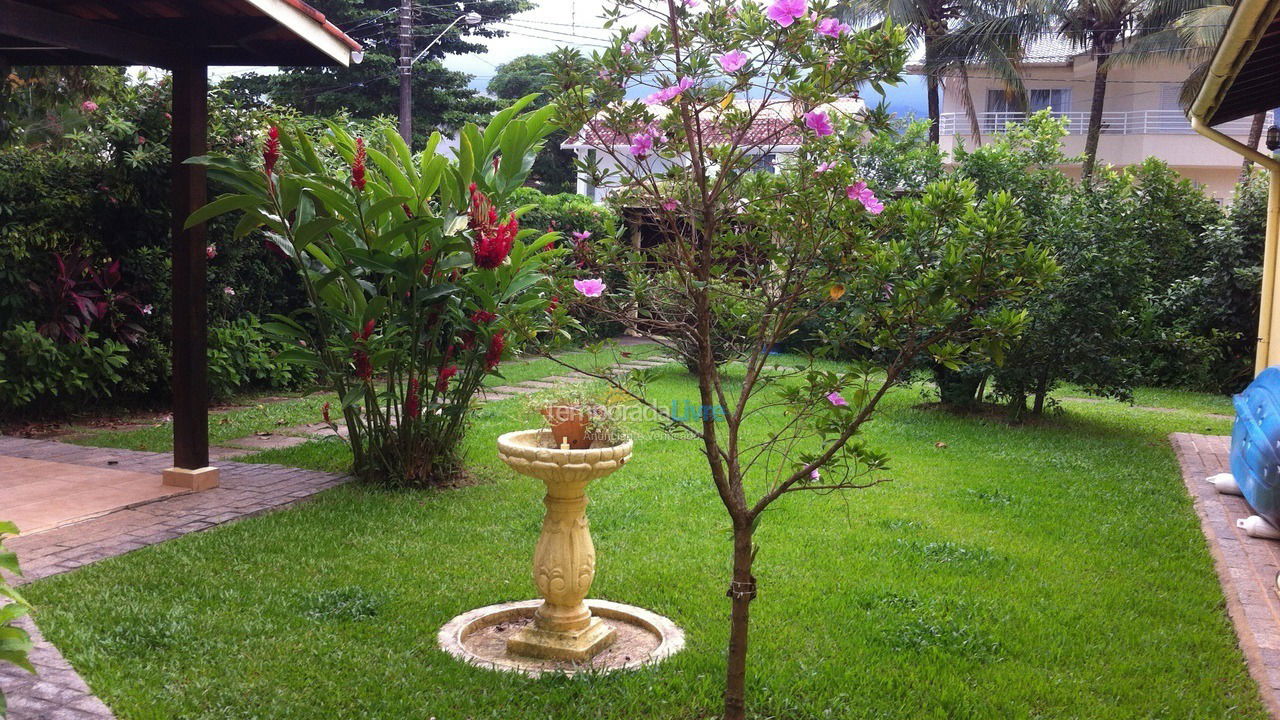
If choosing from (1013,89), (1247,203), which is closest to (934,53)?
(1013,89)

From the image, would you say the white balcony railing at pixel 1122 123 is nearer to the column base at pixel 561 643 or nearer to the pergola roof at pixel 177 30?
the pergola roof at pixel 177 30

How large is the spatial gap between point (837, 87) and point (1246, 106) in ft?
17.2

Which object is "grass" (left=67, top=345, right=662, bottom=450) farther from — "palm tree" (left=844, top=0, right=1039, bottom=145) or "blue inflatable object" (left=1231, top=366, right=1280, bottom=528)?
"palm tree" (left=844, top=0, right=1039, bottom=145)

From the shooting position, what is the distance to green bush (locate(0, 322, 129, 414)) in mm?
7859

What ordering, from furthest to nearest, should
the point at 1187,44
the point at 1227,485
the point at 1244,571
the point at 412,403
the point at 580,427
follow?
the point at 1187,44, the point at 1227,485, the point at 412,403, the point at 1244,571, the point at 580,427

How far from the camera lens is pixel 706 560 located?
491 cm

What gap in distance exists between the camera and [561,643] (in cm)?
375

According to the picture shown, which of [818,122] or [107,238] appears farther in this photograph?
[107,238]

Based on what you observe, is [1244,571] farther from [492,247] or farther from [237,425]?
[237,425]

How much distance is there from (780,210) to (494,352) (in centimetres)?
349

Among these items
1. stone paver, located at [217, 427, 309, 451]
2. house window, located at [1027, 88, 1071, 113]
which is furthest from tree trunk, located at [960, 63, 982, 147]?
stone paver, located at [217, 427, 309, 451]

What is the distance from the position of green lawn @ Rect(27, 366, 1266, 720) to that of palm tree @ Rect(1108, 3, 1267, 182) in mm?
17013

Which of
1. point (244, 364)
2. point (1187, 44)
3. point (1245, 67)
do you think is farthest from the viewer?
point (1187, 44)

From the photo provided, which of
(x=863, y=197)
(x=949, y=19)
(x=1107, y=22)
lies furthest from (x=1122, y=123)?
(x=863, y=197)
